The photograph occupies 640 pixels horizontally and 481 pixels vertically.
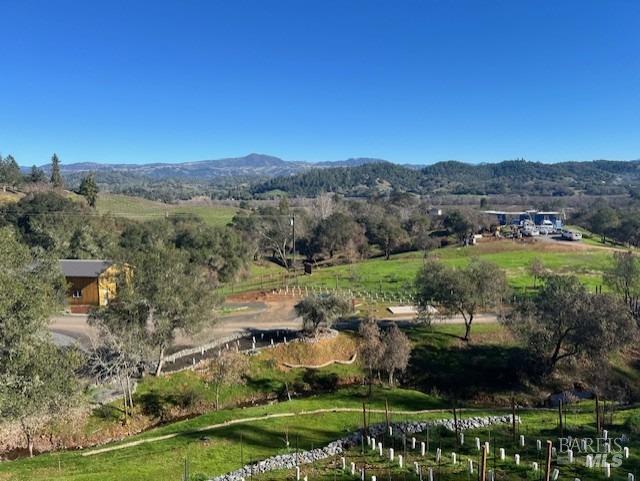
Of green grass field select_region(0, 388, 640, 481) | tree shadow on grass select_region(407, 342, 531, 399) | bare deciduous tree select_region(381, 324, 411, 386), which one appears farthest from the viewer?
tree shadow on grass select_region(407, 342, 531, 399)

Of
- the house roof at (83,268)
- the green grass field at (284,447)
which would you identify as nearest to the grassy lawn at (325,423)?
the green grass field at (284,447)

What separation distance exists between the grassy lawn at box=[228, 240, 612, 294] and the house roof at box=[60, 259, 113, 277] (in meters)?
18.2

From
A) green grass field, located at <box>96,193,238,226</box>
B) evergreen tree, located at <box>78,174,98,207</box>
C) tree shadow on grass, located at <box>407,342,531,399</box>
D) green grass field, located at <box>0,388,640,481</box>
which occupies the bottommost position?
tree shadow on grass, located at <box>407,342,531,399</box>

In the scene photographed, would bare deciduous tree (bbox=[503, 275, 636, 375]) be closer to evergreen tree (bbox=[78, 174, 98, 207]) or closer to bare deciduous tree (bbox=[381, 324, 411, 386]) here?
bare deciduous tree (bbox=[381, 324, 411, 386])

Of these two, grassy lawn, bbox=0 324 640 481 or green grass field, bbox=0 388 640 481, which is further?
grassy lawn, bbox=0 324 640 481

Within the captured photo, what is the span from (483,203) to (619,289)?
139 meters

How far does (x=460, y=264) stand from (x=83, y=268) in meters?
48.5

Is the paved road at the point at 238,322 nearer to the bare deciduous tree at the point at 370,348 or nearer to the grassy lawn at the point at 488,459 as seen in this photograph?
the bare deciduous tree at the point at 370,348

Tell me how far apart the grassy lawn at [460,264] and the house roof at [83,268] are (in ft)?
59.6

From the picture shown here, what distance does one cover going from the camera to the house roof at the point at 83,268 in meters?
50.8

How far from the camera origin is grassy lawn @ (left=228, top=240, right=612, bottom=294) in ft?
206

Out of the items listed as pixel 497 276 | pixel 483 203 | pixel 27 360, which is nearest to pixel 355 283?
pixel 497 276

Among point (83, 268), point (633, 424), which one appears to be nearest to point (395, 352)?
point (633, 424)

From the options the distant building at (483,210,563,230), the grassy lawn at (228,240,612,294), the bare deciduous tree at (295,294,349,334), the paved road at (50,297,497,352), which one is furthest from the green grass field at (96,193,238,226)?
the bare deciduous tree at (295,294,349,334)
